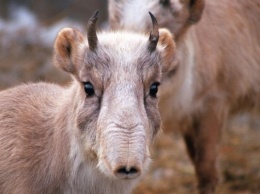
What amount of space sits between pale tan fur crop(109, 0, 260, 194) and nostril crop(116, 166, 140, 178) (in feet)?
7.89

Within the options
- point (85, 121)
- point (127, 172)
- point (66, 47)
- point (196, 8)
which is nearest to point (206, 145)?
point (196, 8)

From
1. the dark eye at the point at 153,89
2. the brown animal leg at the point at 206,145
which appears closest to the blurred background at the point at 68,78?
the brown animal leg at the point at 206,145

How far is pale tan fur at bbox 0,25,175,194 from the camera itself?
4039 millimetres

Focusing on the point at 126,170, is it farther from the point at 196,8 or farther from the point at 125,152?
the point at 196,8

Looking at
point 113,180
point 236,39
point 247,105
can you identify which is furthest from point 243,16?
point 113,180

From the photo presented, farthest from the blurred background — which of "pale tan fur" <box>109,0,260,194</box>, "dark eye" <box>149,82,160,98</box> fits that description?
"dark eye" <box>149,82,160,98</box>

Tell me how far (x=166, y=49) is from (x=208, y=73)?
220cm

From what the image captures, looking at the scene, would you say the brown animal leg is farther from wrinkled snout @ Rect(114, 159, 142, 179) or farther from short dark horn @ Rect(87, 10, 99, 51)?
wrinkled snout @ Rect(114, 159, 142, 179)

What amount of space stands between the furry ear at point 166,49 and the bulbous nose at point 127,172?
2.76ft

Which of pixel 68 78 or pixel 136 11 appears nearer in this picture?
pixel 136 11

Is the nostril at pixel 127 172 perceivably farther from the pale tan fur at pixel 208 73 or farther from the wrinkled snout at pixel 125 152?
the pale tan fur at pixel 208 73

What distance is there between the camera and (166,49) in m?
4.67

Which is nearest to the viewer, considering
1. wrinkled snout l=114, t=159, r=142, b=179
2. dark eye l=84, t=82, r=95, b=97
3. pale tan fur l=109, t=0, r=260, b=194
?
wrinkled snout l=114, t=159, r=142, b=179

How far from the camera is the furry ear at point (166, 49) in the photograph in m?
4.62
